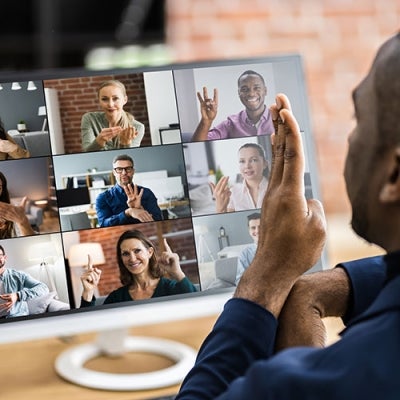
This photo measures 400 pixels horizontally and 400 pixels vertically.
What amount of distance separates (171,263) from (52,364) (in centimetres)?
39

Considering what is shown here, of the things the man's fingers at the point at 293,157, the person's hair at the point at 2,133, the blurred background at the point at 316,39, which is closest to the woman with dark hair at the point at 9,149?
the person's hair at the point at 2,133

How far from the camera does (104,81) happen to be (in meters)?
0.79

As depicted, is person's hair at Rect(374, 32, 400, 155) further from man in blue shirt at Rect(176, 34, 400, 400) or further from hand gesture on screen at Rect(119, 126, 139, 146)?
hand gesture on screen at Rect(119, 126, 139, 146)

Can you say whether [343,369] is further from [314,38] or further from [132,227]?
[314,38]

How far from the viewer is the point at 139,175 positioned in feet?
2.54

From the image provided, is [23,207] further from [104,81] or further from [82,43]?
[82,43]

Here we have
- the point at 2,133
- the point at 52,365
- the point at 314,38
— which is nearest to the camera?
the point at 2,133

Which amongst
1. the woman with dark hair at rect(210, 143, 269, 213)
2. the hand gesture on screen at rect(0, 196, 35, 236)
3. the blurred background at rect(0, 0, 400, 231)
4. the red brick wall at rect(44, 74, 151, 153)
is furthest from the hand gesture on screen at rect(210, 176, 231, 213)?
the blurred background at rect(0, 0, 400, 231)

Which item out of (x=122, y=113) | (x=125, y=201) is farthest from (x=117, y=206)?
(x=122, y=113)

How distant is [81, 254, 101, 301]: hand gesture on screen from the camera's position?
764mm

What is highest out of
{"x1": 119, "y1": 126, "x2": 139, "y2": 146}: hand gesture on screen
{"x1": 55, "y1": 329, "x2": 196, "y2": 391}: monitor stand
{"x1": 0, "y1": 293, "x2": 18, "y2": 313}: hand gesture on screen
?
{"x1": 119, "y1": 126, "x2": 139, "y2": 146}: hand gesture on screen

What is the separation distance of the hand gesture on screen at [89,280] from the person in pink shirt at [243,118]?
0.68 feet

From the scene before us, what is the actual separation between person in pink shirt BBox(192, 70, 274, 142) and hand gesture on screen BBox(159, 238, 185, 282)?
15cm

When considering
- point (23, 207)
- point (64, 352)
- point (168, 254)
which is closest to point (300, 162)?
point (168, 254)
